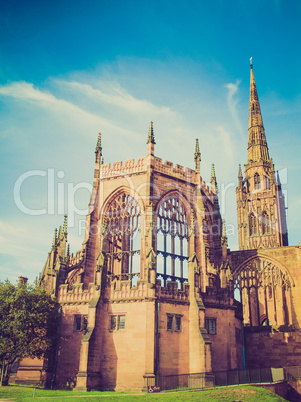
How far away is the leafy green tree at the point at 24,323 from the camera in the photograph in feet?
103

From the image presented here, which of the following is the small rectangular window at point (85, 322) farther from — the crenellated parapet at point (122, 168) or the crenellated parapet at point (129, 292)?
the crenellated parapet at point (122, 168)

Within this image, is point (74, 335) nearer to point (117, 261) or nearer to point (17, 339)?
point (17, 339)

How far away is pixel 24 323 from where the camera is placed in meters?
31.9

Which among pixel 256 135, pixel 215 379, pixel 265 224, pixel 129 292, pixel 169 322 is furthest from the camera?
pixel 256 135

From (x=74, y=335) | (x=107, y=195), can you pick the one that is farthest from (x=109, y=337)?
(x=107, y=195)

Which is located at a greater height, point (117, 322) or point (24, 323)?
point (117, 322)

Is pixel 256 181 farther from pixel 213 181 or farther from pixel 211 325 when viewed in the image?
pixel 211 325

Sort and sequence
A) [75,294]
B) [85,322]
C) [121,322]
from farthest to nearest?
[75,294] < [85,322] < [121,322]

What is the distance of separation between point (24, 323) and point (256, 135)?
52.9 m

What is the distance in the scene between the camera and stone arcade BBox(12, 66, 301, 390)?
31.5m

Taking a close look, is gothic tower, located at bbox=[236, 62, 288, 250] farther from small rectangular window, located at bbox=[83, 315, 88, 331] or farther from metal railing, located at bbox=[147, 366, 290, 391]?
small rectangular window, located at bbox=[83, 315, 88, 331]

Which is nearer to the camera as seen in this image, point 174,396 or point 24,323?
point 174,396

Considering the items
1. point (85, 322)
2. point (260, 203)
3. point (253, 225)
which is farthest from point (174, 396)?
point (260, 203)

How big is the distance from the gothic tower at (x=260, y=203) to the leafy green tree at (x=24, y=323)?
39.2 meters
